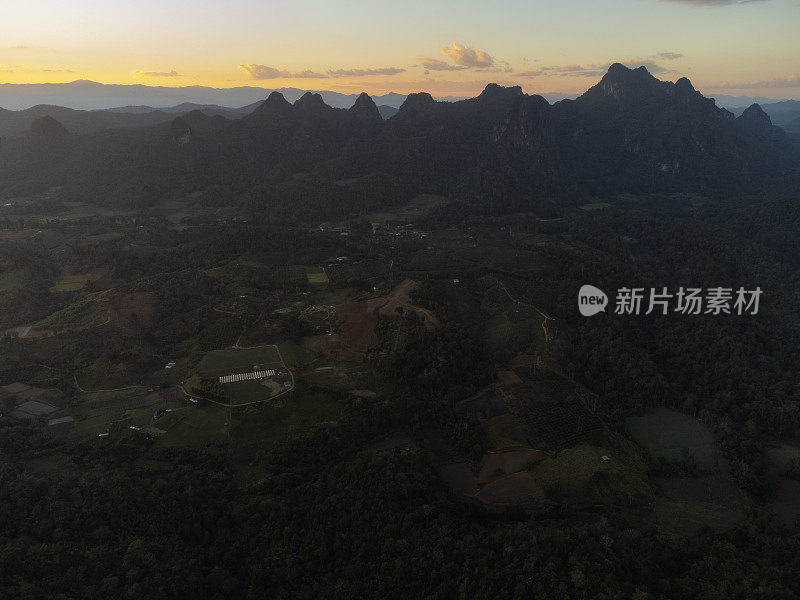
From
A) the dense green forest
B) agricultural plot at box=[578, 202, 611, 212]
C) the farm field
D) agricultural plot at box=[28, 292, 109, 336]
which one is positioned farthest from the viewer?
agricultural plot at box=[578, 202, 611, 212]

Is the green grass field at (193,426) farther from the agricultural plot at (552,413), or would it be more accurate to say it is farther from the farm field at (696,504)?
the farm field at (696,504)

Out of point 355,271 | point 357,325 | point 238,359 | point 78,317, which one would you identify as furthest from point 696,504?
point 78,317

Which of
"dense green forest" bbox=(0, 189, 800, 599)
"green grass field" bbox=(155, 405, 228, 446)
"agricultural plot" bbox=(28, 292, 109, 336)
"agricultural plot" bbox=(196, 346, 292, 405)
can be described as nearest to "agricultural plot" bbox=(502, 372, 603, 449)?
"dense green forest" bbox=(0, 189, 800, 599)

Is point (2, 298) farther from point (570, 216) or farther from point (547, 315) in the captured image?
point (570, 216)

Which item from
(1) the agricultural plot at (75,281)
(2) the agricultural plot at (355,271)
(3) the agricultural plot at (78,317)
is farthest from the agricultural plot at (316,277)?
(1) the agricultural plot at (75,281)

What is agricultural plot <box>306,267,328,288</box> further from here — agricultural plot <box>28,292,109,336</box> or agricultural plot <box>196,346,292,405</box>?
agricultural plot <box>28,292,109,336</box>

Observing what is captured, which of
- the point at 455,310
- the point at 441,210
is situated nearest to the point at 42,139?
the point at 441,210

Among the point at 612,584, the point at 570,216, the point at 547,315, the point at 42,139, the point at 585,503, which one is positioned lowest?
the point at 585,503
